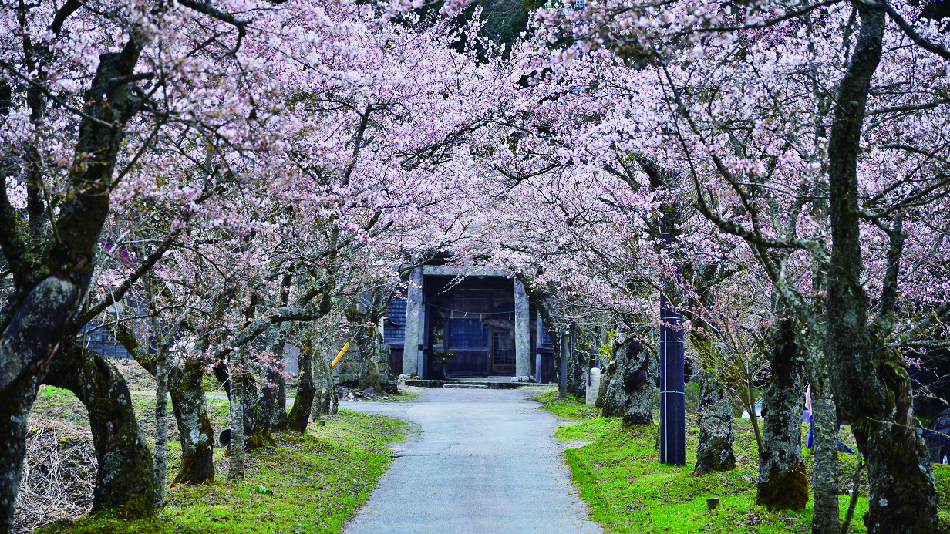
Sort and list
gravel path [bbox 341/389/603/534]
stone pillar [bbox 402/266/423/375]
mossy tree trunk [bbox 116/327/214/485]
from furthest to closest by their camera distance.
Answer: stone pillar [bbox 402/266/423/375], mossy tree trunk [bbox 116/327/214/485], gravel path [bbox 341/389/603/534]

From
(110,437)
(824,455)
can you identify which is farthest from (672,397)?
(110,437)

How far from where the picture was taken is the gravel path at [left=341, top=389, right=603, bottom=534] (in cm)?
1140

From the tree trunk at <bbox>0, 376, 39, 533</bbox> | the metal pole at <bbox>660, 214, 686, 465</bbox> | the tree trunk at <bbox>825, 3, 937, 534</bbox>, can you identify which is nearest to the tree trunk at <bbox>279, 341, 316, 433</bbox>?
the metal pole at <bbox>660, 214, 686, 465</bbox>

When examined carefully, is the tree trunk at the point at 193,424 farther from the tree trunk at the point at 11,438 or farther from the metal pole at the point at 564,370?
the metal pole at the point at 564,370

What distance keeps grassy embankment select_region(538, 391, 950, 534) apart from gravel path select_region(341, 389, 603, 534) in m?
0.49

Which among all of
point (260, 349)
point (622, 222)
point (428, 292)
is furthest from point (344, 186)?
point (428, 292)

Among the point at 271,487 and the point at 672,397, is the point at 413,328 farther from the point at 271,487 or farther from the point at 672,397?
the point at 271,487

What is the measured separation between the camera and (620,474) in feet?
51.1

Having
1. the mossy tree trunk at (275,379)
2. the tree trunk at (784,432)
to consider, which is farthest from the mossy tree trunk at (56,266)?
the tree trunk at (784,432)

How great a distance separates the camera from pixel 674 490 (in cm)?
1316

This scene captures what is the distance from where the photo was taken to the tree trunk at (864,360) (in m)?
6.69

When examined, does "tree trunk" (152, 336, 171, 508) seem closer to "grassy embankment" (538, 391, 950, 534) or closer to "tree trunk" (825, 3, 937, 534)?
"grassy embankment" (538, 391, 950, 534)

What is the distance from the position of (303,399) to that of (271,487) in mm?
6365

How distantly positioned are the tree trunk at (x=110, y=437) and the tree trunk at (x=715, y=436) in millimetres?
8671
